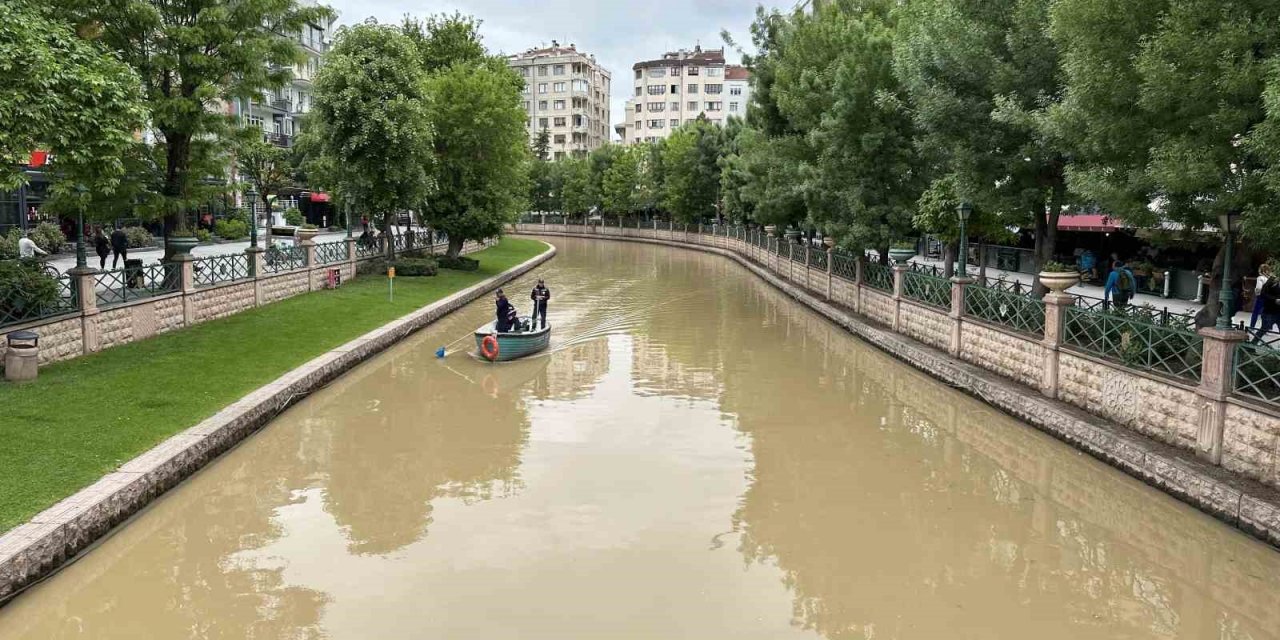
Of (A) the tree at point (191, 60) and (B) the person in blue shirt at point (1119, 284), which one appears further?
(A) the tree at point (191, 60)

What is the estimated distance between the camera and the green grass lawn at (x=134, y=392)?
1034 cm

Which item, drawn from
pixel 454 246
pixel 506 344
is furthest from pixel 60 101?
pixel 454 246

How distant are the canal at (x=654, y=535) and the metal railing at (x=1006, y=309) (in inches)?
74.8

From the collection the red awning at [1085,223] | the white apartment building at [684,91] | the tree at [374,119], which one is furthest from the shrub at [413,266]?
the white apartment building at [684,91]

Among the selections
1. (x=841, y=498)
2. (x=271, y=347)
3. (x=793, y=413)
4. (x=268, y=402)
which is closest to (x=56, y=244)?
(x=271, y=347)

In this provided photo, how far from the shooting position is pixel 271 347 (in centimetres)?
1959

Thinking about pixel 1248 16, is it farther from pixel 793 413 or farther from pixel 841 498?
pixel 793 413

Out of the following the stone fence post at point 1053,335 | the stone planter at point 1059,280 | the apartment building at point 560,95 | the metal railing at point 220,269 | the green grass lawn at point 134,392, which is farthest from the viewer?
the apartment building at point 560,95

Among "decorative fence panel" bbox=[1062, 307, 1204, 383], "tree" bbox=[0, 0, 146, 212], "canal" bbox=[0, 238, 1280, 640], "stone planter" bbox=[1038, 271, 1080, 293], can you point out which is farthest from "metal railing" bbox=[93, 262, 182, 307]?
"decorative fence panel" bbox=[1062, 307, 1204, 383]

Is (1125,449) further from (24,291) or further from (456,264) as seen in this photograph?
(456,264)

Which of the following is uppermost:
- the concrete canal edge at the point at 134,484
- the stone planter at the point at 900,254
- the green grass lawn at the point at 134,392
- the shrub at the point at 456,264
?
the stone planter at the point at 900,254

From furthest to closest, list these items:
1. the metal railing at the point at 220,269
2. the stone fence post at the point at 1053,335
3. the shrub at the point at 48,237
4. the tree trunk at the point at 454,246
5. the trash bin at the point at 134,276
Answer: the tree trunk at the point at 454,246 < the shrub at the point at 48,237 < the metal railing at the point at 220,269 < the trash bin at the point at 134,276 < the stone fence post at the point at 1053,335

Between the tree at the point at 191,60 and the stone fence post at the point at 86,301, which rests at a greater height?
the tree at the point at 191,60

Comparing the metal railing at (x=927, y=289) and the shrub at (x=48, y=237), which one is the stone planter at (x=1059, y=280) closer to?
the metal railing at (x=927, y=289)
